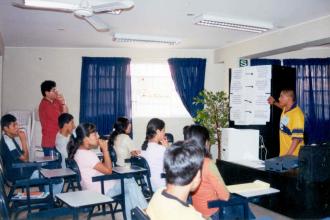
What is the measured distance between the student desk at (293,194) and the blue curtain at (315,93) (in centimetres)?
418

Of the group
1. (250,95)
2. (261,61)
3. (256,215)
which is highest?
(261,61)

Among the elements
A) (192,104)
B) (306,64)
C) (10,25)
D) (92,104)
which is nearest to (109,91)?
(92,104)

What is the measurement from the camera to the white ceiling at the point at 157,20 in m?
4.61

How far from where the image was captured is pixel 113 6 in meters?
3.65

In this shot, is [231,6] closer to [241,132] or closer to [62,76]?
[241,132]

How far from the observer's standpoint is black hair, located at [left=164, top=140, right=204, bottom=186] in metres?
1.82

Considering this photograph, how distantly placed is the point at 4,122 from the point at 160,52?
4191 millimetres

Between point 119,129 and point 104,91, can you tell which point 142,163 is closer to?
point 119,129

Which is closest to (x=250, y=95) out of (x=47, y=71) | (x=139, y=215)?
(x=47, y=71)

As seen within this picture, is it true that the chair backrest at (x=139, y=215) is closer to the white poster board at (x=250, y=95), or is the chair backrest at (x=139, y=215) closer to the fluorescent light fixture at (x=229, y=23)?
the fluorescent light fixture at (x=229, y=23)

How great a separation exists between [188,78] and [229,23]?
2.84 m

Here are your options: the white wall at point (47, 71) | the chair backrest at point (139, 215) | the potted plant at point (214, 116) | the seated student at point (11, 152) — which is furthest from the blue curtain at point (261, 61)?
the chair backrest at point (139, 215)

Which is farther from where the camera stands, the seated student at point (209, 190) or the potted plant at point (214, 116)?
the potted plant at point (214, 116)

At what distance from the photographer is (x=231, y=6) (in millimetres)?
4660
